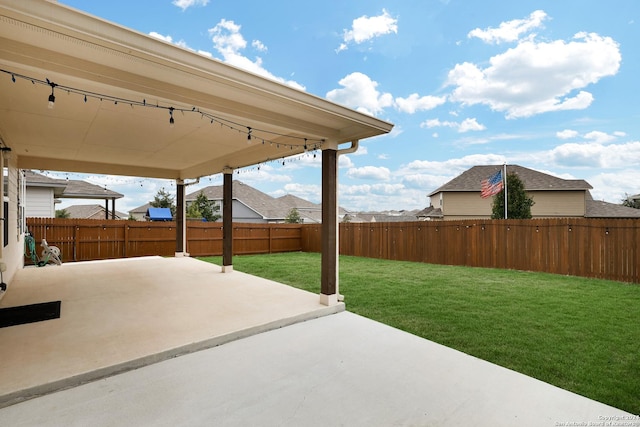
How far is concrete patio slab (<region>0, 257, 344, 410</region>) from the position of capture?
2.54 metres

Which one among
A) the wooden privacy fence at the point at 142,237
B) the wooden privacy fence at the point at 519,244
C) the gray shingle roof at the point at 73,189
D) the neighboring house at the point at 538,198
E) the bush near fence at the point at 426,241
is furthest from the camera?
the neighboring house at the point at 538,198

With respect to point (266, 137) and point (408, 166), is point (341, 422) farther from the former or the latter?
point (408, 166)

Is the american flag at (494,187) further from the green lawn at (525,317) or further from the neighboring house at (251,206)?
the neighboring house at (251,206)

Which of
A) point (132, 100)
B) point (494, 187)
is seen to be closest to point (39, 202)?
point (132, 100)

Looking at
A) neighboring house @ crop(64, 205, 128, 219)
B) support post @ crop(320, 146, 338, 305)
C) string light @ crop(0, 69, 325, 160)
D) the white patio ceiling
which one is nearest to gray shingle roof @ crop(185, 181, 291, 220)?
neighboring house @ crop(64, 205, 128, 219)

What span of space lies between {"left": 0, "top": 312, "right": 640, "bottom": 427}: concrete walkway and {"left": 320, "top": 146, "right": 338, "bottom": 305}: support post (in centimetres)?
135

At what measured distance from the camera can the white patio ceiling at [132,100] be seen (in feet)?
7.10

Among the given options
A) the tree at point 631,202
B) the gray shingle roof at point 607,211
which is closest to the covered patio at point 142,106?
the gray shingle roof at point 607,211

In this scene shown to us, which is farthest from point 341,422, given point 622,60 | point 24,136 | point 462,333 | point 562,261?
point 622,60

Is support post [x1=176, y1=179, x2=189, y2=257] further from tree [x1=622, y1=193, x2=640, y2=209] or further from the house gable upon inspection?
tree [x1=622, y1=193, x2=640, y2=209]

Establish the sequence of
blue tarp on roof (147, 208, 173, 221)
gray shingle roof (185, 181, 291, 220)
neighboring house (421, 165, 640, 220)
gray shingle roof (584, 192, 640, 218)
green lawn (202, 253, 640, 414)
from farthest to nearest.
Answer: gray shingle roof (185, 181, 291, 220)
blue tarp on roof (147, 208, 173, 221)
neighboring house (421, 165, 640, 220)
gray shingle roof (584, 192, 640, 218)
green lawn (202, 253, 640, 414)

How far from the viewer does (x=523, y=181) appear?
60.3ft

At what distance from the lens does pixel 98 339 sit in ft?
10.3

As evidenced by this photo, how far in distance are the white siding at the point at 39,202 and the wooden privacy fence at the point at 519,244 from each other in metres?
10.6
